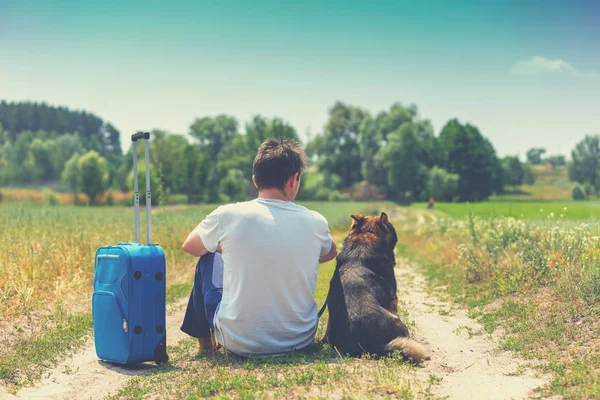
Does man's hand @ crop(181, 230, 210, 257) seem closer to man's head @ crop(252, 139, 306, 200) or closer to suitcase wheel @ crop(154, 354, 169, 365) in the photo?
man's head @ crop(252, 139, 306, 200)

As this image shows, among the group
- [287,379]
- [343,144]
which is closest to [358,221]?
[287,379]

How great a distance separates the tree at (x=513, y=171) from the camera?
80000 mm

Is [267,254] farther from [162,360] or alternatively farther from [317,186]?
[317,186]

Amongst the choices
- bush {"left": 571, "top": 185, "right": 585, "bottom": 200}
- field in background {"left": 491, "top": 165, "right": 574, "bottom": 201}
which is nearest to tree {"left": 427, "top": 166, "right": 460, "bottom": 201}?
field in background {"left": 491, "top": 165, "right": 574, "bottom": 201}

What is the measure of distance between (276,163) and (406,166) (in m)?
68.4

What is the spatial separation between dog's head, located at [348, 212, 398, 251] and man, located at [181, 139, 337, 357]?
A: 0.63m

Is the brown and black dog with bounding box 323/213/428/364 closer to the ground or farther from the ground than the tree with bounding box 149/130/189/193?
closer to the ground

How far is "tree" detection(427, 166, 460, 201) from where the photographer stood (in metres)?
69.3

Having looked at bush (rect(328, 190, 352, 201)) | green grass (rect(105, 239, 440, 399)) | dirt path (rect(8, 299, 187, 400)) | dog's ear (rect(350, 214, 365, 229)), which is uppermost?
dog's ear (rect(350, 214, 365, 229))

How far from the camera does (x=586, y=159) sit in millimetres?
68500

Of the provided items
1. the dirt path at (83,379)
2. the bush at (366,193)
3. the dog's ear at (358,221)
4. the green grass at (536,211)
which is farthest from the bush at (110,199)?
the dog's ear at (358,221)

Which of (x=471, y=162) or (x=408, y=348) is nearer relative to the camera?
(x=408, y=348)

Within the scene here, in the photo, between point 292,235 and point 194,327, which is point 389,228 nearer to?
point 292,235

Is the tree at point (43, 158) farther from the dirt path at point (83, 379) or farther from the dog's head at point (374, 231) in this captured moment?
the dog's head at point (374, 231)
